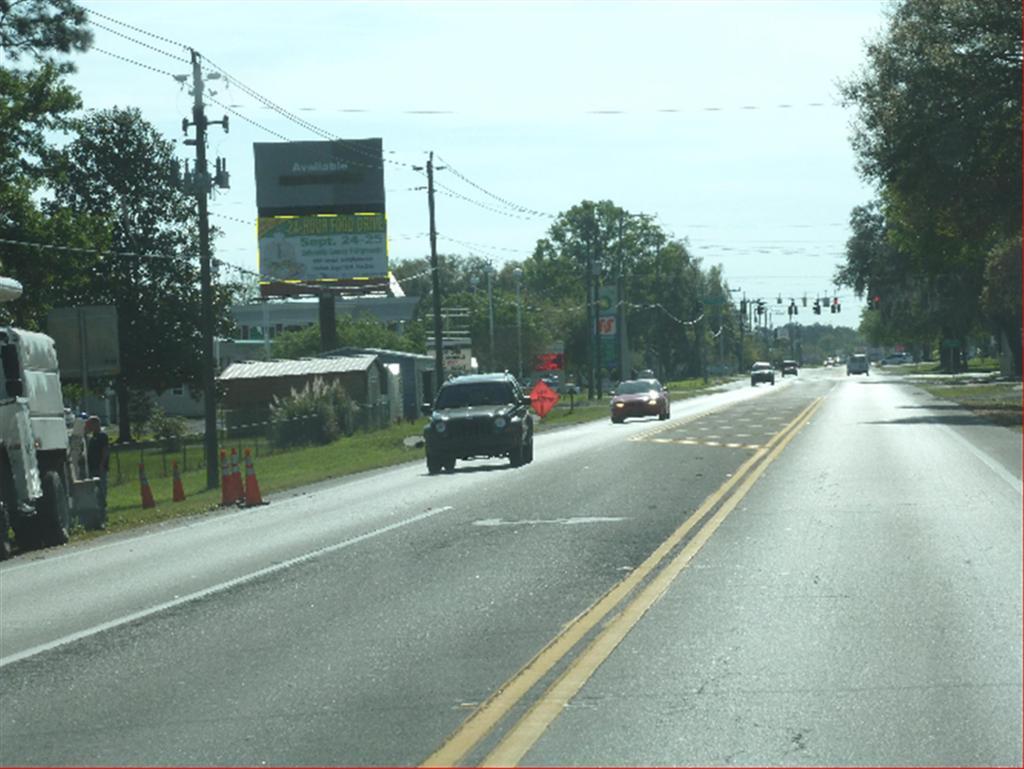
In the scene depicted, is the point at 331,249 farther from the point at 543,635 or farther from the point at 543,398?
the point at 543,635

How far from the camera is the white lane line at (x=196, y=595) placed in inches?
501

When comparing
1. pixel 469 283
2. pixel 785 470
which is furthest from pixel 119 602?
pixel 469 283

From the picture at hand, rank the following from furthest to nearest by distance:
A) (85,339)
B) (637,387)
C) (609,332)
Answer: (609,332), (637,387), (85,339)

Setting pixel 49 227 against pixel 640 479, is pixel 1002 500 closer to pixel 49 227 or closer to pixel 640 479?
pixel 640 479

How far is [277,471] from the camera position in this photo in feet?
139

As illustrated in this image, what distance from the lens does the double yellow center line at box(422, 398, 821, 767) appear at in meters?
8.42

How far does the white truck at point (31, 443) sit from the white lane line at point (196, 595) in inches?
185

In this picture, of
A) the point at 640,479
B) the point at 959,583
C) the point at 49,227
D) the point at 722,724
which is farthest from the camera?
the point at 49,227

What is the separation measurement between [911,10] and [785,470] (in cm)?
2535

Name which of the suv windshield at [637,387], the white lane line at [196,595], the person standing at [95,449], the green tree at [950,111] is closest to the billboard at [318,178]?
the suv windshield at [637,387]

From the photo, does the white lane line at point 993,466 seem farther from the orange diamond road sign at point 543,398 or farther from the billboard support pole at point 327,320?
the billboard support pole at point 327,320

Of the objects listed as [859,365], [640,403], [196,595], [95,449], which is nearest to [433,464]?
[95,449]

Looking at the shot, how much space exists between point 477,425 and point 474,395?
158 centimetres

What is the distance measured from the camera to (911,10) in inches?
1993
